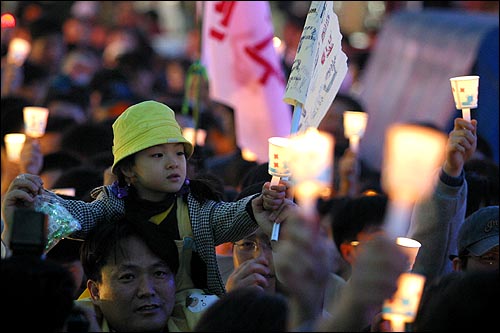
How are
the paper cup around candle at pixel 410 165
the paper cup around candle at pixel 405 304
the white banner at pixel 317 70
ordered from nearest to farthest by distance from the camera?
the paper cup around candle at pixel 410 165, the paper cup around candle at pixel 405 304, the white banner at pixel 317 70

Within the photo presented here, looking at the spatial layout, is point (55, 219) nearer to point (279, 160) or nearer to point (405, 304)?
point (279, 160)

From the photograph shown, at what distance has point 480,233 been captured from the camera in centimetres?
438

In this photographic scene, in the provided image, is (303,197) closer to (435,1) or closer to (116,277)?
(116,277)

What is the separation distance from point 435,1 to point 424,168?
11.5m

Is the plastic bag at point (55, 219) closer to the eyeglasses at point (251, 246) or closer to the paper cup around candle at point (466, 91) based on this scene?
the eyeglasses at point (251, 246)

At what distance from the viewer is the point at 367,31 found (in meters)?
15.9

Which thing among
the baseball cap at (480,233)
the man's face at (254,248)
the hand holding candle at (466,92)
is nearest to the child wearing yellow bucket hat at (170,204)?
the man's face at (254,248)

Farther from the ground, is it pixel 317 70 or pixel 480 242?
pixel 317 70

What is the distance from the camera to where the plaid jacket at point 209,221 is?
423cm

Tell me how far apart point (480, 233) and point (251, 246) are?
95cm

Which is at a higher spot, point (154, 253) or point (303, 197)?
point (303, 197)

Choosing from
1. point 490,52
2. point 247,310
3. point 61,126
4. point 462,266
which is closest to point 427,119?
point 490,52

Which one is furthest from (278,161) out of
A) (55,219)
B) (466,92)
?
(466,92)

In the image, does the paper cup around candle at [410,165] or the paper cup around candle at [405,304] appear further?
the paper cup around candle at [405,304]
